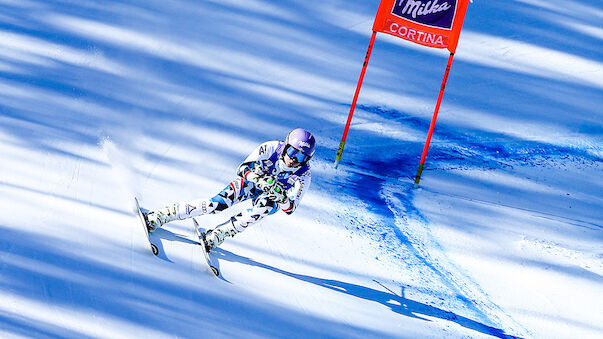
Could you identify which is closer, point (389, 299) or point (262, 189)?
point (262, 189)

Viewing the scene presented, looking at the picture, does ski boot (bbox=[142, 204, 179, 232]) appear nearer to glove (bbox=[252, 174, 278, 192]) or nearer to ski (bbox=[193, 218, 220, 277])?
ski (bbox=[193, 218, 220, 277])

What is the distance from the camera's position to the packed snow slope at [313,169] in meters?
6.03

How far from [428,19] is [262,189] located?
3.26m

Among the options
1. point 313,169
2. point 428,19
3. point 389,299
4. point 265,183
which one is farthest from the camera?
point 313,169

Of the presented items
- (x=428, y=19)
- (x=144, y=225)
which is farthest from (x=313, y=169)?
(x=144, y=225)

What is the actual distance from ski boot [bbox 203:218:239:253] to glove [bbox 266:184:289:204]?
0.44 meters

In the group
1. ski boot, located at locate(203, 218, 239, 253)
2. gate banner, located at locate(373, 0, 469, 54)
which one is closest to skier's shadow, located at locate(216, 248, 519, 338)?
ski boot, located at locate(203, 218, 239, 253)

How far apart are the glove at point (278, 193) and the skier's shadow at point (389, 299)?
0.71 metres

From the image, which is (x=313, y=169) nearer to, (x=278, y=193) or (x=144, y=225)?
(x=278, y=193)

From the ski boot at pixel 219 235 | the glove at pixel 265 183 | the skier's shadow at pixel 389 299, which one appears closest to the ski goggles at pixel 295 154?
the glove at pixel 265 183

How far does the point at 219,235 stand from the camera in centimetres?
638

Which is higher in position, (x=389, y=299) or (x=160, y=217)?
(x=160, y=217)

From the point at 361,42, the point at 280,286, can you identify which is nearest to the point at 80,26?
the point at 361,42

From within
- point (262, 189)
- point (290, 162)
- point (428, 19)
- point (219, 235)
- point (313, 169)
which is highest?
point (428, 19)
